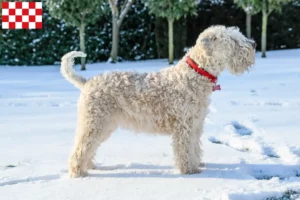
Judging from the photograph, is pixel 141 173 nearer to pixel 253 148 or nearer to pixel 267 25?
pixel 253 148

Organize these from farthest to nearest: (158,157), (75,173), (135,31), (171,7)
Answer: (135,31), (171,7), (158,157), (75,173)

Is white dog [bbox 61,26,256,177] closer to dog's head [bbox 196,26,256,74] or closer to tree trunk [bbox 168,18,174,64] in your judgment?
dog's head [bbox 196,26,256,74]

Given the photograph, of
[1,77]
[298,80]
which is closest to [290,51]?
[298,80]

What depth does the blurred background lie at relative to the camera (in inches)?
566

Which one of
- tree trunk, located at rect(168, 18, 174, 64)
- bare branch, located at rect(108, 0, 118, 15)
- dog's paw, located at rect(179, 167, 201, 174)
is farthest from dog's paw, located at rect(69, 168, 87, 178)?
bare branch, located at rect(108, 0, 118, 15)

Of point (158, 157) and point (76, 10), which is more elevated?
point (76, 10)

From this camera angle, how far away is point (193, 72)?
363cm

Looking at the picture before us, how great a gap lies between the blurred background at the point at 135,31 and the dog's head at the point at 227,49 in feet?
32.8

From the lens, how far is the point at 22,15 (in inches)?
→ 508

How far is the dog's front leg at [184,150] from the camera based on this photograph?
363 centimetres

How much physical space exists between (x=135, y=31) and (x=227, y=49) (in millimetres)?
11726

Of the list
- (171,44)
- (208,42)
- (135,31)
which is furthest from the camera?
(135,31)

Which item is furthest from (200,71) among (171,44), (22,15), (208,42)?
(22,15)

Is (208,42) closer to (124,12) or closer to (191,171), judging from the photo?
(191,171)
